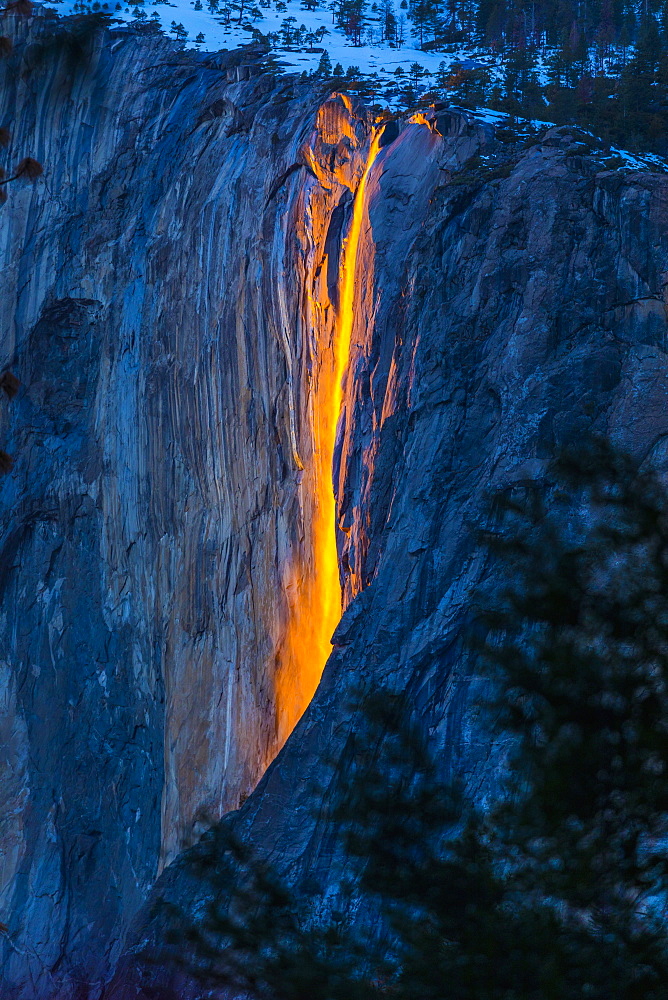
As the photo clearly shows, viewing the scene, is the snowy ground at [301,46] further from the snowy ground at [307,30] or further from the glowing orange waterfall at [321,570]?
the glowing orange waterfall at [321,570]

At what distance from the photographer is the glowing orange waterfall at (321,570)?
19.1 metres

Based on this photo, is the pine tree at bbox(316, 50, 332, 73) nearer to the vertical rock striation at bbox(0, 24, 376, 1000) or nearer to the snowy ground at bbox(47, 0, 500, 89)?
the snowy ground at bbox(47, 0, 500, 89)

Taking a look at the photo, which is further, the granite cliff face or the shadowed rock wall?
the granite cliff face

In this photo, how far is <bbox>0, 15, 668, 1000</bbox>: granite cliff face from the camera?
1443 centimetres

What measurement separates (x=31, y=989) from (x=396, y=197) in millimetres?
16110

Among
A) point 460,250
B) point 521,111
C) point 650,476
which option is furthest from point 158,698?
point 650,476

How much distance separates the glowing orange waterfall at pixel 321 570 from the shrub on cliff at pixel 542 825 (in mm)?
9534

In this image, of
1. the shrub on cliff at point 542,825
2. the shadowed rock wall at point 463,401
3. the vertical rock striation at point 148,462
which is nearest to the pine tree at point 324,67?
the vertical rock striation at point 148,462

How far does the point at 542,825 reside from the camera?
806 cm

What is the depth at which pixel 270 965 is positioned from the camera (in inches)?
340

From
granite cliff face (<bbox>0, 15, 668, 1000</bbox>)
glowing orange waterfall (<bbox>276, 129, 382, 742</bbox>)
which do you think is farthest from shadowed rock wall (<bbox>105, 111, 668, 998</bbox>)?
glowing orange waterfall (<bbox>276, 129, 382, 742</bbox>)

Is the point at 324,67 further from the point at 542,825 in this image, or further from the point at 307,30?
the point at 542,825

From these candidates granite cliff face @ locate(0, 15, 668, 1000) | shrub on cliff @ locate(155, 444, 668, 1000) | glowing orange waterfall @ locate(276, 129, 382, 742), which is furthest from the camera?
glowing orange waterfall @ locate(276, 129, 382, 742)

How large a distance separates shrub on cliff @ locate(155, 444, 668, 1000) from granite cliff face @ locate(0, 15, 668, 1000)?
1727 mm
